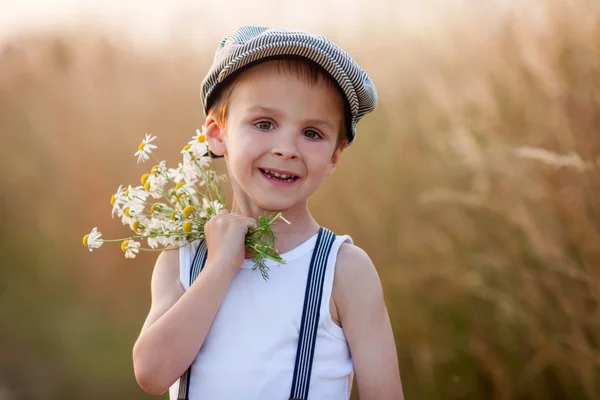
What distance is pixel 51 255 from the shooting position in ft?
12.1

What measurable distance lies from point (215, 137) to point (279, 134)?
0.79 ft

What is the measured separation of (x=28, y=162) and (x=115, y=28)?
0.83 m

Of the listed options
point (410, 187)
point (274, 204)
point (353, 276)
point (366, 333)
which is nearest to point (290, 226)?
point (274, 204)

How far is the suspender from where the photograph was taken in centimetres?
160

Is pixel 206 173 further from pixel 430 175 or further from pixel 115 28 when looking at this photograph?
pixel 115 28

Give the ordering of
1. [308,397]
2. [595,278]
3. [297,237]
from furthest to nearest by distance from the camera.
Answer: [595,278], [297,237], [308,397]

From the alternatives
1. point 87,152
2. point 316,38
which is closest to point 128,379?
point 87,152

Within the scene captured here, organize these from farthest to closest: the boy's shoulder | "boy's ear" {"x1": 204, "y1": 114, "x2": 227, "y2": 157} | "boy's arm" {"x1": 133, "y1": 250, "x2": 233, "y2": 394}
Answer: "boy's ear" {"x1": 204, "y1": 114, "x2": 227, "y2": 157}
the boy's shoulder
"boy's arm" {"x1": 133, "y1": 250, "x2": 233, "y2": 394}

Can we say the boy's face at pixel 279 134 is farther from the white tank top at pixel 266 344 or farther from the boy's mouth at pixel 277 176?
the white tank top at pixel 266 344

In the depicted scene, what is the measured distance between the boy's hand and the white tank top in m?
0.09

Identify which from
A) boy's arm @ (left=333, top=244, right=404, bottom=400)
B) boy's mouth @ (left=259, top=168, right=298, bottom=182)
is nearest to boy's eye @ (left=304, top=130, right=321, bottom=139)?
boy's mouth @ (left=259, top=168, right=298, bottom=182)

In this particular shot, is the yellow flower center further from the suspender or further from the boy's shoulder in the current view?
the boy's shoulder

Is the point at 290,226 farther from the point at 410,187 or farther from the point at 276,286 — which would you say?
the point at 410,187

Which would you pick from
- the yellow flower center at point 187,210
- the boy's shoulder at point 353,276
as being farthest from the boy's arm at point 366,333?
the yellow flower center at point 187,210
